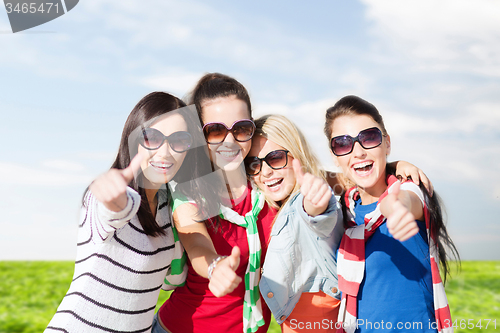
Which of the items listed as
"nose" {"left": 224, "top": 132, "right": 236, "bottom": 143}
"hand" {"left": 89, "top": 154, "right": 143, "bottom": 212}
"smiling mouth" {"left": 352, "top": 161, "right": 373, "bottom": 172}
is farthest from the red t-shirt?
"hand" {"left": 89, "top": 154, "right": 143, "bottom": 212}

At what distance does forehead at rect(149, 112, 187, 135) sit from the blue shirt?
162cm

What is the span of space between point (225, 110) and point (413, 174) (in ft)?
5.09

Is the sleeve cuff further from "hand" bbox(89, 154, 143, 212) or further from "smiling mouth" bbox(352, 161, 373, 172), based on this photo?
"smiling mouth" bbox(352, 161, 373, 172)

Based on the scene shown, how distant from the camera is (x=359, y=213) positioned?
9.07ft

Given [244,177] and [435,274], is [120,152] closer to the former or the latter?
[244,177]

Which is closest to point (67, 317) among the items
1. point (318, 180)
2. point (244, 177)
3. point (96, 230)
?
point (96, 230)

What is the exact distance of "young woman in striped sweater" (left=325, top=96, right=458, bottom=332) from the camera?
2.42 m

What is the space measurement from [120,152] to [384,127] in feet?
6.83

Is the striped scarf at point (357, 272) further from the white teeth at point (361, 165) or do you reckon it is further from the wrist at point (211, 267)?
the wrist at point (211, 267)

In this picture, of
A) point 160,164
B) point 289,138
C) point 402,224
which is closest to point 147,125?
point 160,164

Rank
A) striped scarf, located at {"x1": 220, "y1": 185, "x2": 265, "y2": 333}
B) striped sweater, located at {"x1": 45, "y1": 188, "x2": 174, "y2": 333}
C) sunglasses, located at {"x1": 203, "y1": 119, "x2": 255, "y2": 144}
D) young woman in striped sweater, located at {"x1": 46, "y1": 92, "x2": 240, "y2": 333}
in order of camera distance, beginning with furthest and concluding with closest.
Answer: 1. sunglasses, located at {"x1": 203, "y1": 119, "x2": 255, "y2": 144}
2. striped scarf, located at {"x1": 220, "y1": 185, "x2": 265, "y2": 333}
3. striped sweater, located at {"x1": 45, "y1": 188, "x2": 174, "y2": 333}
4. young woman in striped sweater, located at {"x1": 46, "y1": 92, "x2": 240, "y2": 333}

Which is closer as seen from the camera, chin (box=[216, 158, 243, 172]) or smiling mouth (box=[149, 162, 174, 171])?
smiling mouth (box=[149, 162, 174, 171])

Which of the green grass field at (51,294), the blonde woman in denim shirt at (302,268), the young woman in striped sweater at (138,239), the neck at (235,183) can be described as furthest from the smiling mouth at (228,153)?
the green grass field at (51,294)

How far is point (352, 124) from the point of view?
282 cm
